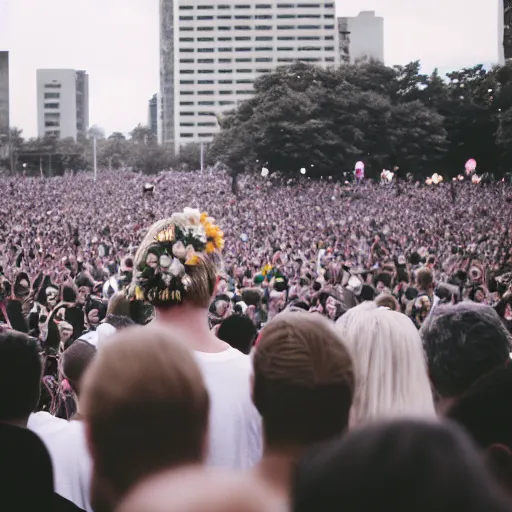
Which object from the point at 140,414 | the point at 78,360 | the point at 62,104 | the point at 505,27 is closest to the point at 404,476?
the point at 140,414

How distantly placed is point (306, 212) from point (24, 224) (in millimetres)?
4833

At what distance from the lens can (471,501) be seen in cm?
91

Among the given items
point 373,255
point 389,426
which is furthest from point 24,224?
point 389,426

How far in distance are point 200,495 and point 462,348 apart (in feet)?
4.86

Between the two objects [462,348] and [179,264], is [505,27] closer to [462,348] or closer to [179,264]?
[179,264]

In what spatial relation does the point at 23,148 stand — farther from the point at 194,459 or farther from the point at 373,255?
the point at 194,459

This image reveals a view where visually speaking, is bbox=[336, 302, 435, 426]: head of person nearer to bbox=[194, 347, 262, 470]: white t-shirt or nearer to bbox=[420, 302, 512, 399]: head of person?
bbox=[420, 302, 512, 399]: head of person

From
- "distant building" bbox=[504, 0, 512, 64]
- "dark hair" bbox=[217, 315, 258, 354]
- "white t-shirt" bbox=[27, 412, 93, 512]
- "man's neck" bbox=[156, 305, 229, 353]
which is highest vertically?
"distant building" bbox=[504, 0, 512, 64]

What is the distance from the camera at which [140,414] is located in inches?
58.9

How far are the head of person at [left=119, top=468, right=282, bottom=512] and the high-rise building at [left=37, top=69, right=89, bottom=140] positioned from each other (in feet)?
50.7

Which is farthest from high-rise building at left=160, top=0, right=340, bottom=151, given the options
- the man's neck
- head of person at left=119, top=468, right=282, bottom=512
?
head of person at left=119, top=468, right=282, bottom=512

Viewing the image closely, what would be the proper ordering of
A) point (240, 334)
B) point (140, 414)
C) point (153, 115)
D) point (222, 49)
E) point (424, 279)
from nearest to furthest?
point (140, 414) → point (240, 334) → point (424, 279) → point (153, 115) → point (222, 49)

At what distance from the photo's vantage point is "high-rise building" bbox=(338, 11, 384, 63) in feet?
59.7

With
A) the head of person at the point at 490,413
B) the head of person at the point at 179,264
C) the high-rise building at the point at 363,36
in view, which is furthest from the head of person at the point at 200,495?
the high-rise building at the point at 363,36
